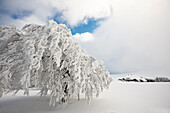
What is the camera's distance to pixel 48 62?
3373 mm

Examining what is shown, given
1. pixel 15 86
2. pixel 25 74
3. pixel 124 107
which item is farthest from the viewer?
pixel 124 107

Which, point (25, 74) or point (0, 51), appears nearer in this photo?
point (25, 74)

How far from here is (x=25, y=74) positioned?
2.47 meters

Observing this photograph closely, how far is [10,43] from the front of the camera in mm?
3764

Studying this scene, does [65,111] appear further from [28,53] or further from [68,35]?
[68,35]

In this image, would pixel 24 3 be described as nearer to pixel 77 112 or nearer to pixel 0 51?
pixel 0 51

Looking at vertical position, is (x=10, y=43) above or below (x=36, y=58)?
above

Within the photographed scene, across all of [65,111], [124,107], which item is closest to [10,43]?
[65,111]

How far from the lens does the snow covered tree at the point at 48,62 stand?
109 inches

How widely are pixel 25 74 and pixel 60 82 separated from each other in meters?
1.13

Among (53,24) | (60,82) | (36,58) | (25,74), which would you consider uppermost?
(53,24)

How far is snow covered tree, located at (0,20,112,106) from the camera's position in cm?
278

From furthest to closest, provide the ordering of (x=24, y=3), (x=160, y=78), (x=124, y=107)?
(x=160, y=78) < (x=24, y=3) < (x=124, y=107)

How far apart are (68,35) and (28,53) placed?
1.45 meters
